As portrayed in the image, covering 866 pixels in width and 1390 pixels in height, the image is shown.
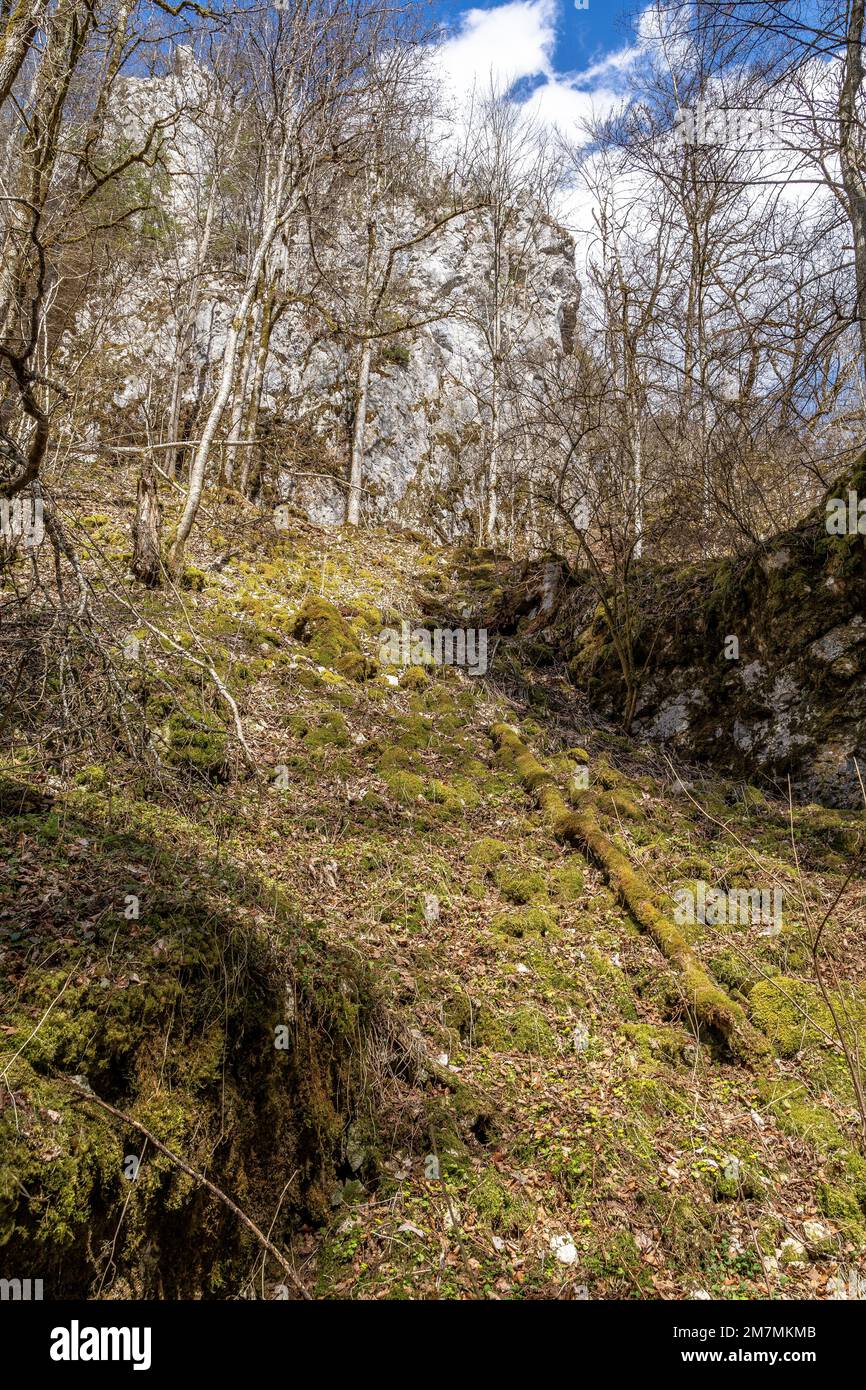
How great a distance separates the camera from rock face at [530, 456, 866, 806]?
6.58m

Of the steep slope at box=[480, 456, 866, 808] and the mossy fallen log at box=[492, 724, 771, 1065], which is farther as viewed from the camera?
the steep slope at box=[480, 456, 866, 808]

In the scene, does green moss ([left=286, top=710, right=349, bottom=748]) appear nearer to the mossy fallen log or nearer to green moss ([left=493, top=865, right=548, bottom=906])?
the mossy fallen log

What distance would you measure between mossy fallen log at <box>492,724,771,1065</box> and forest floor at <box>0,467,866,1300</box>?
0.21ft

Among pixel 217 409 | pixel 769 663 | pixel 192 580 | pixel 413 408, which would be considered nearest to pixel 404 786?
pixel 192 580

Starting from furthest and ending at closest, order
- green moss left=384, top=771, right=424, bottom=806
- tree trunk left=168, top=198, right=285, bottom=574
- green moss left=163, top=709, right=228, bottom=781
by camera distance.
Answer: tree trunk left=168, top=198, right=285, bottom=574
green moss left=384, top=771, right=424, bottom=806
green moss left=163, top=709, right=228, bottom=781

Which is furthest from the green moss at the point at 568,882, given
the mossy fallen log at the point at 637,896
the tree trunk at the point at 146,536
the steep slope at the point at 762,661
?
the tree trunk at the point at 146,536

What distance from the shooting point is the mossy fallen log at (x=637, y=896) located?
3.92m

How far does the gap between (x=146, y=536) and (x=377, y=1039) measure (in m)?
6.39

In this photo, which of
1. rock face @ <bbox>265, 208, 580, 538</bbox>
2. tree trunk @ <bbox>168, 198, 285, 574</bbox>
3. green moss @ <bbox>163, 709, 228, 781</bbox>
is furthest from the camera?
rock face @ <bbox>265, 208, 580, 538</bbox>

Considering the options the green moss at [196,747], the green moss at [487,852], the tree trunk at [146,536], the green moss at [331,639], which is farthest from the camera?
the green moss at [331,639]

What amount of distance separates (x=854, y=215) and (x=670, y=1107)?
7.73 m

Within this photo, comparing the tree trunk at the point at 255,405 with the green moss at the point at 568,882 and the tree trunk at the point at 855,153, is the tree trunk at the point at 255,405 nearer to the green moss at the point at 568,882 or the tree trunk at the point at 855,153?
the tree trunk at the point at 855,153

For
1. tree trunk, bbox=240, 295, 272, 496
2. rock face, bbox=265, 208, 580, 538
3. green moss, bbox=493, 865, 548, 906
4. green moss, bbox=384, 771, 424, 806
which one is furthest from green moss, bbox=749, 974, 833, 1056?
rock face, bbox=265, 208, 580, 538

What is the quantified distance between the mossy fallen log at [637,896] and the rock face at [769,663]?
6.79 ft
